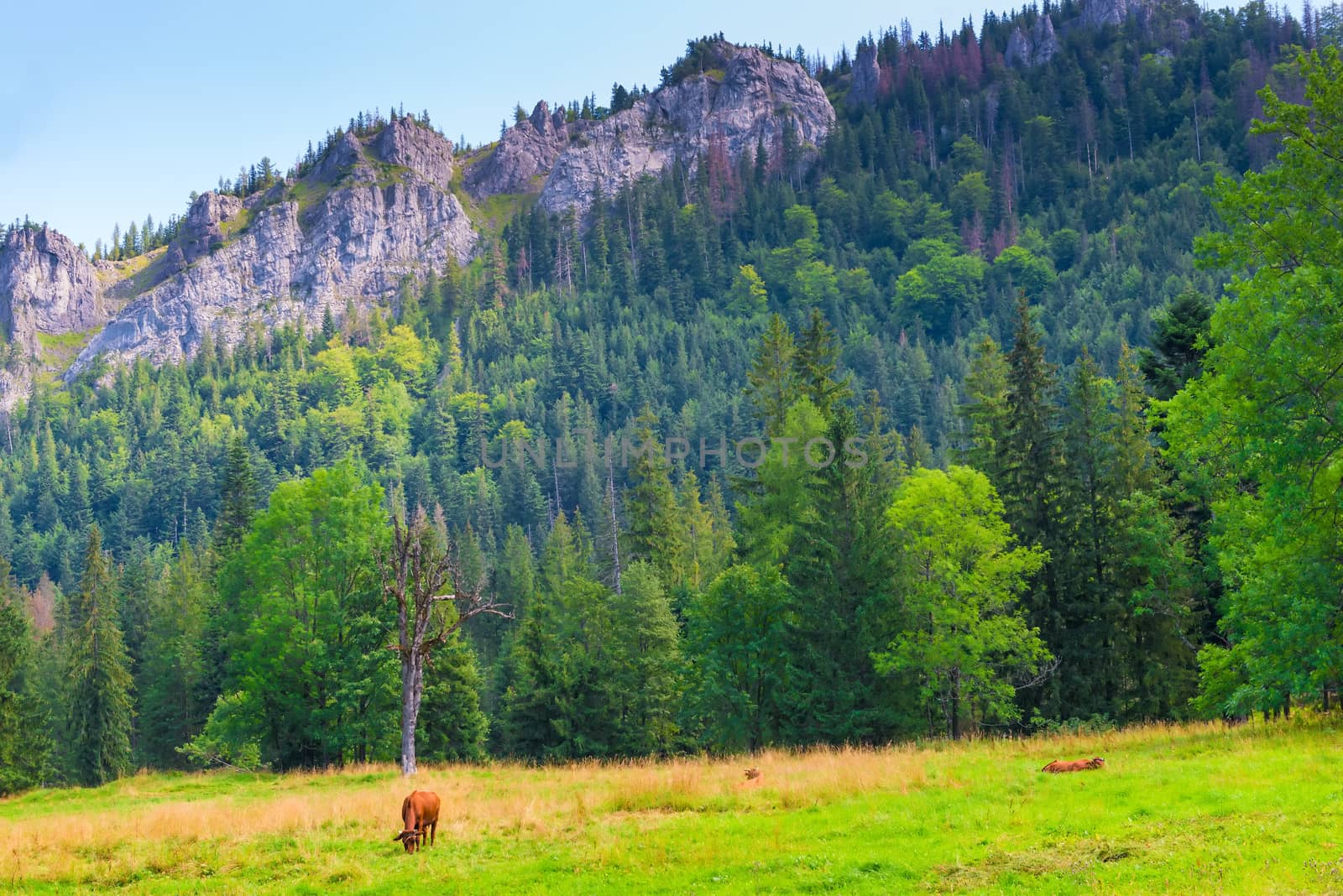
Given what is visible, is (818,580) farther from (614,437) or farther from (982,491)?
(614,437)

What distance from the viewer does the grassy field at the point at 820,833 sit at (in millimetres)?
13320

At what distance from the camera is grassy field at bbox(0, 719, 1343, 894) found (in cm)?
1332

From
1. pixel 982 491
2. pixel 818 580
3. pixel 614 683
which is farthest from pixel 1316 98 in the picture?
pixel 614 683

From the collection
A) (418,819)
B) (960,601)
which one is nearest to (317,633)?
(960,601)

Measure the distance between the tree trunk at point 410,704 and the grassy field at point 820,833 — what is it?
8.12m

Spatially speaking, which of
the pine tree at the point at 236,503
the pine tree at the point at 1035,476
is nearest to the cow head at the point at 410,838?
the pine tree at the point at 1035,476

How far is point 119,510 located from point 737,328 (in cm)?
10572

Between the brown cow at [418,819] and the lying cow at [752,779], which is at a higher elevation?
the brown cow at [418,819]

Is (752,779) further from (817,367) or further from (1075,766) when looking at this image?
(817,367)

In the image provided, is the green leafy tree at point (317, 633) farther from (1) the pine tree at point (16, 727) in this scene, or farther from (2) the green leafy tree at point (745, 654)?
(2) the green leafy tree at point (745, 654)

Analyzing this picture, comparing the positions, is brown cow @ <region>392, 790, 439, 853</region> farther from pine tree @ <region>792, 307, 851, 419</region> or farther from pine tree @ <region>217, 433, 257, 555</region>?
pine tree @ <region>217, 433, 257, 555</region>

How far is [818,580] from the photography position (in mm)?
39125

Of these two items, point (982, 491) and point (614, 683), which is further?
point (614, 683)

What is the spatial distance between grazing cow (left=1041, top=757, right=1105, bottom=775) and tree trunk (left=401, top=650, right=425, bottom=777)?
1977 centimetres
